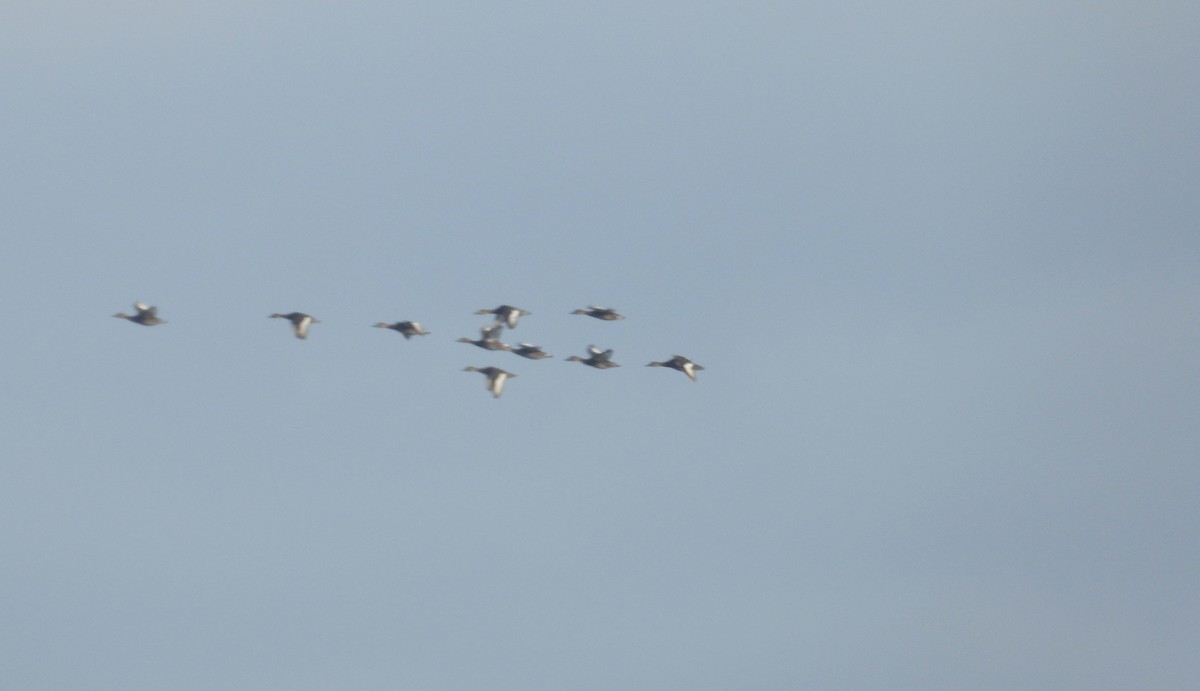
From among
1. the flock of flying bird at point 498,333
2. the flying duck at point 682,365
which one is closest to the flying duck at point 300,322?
the flock of flying bird at point 498,333

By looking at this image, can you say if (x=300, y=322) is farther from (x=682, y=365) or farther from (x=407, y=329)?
(x=682, y=365)

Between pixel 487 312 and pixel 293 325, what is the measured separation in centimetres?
1026

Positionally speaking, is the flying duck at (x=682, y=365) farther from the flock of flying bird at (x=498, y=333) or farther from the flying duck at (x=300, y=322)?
the flying duck at (x=300, y=322)

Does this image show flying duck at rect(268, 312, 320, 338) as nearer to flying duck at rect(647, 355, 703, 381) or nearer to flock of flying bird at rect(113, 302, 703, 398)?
flock of flying bird at rect(113, 302, 703, 398)

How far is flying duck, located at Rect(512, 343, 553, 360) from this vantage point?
10481cm

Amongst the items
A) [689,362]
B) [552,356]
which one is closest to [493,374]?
[552,356]

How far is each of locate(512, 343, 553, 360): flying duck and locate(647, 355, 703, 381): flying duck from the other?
24.1 feet

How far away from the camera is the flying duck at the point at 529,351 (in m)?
105

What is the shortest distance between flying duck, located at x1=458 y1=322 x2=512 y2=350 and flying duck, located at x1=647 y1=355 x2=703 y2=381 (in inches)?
291

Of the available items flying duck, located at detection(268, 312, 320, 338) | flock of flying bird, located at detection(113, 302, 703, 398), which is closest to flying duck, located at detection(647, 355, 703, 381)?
flock of flying bird, located at detection(113, 302, 703, 398)

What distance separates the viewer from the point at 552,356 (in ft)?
344

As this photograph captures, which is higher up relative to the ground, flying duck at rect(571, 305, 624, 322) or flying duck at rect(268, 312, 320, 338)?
flying duck at rect(571, 305, 624, 322)

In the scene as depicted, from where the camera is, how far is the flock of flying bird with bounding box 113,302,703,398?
328 ft

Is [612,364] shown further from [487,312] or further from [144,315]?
[144,315]
